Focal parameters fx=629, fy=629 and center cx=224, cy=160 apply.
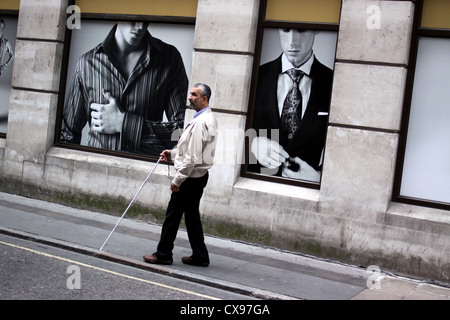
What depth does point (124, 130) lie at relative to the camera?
11.1m

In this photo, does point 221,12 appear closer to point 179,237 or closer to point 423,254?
point 179,237

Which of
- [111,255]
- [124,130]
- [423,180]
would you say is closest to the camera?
[111,255]

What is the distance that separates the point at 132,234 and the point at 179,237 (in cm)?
72

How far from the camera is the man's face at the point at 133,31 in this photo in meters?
11.0

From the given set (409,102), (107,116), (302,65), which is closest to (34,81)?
(107,116)

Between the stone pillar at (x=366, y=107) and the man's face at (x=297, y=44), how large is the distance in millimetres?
656

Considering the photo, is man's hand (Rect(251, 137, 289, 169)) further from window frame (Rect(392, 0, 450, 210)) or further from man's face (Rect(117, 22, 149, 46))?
man's face (Rect(117, 22, 149, 46))

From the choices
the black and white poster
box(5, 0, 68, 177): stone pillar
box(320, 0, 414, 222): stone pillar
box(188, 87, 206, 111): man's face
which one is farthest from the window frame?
the black and white poster

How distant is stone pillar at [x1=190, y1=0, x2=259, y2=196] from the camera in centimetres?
970

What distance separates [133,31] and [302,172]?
402 cm

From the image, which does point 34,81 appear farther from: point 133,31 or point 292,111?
point 292,111

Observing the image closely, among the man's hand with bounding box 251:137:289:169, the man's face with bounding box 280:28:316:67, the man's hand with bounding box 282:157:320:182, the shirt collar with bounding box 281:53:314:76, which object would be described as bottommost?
the man's hand with bounding box 282:157:320:182

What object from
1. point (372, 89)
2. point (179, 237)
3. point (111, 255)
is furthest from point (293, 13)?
point (111, 255)

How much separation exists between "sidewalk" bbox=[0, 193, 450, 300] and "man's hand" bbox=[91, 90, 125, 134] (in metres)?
1.63
